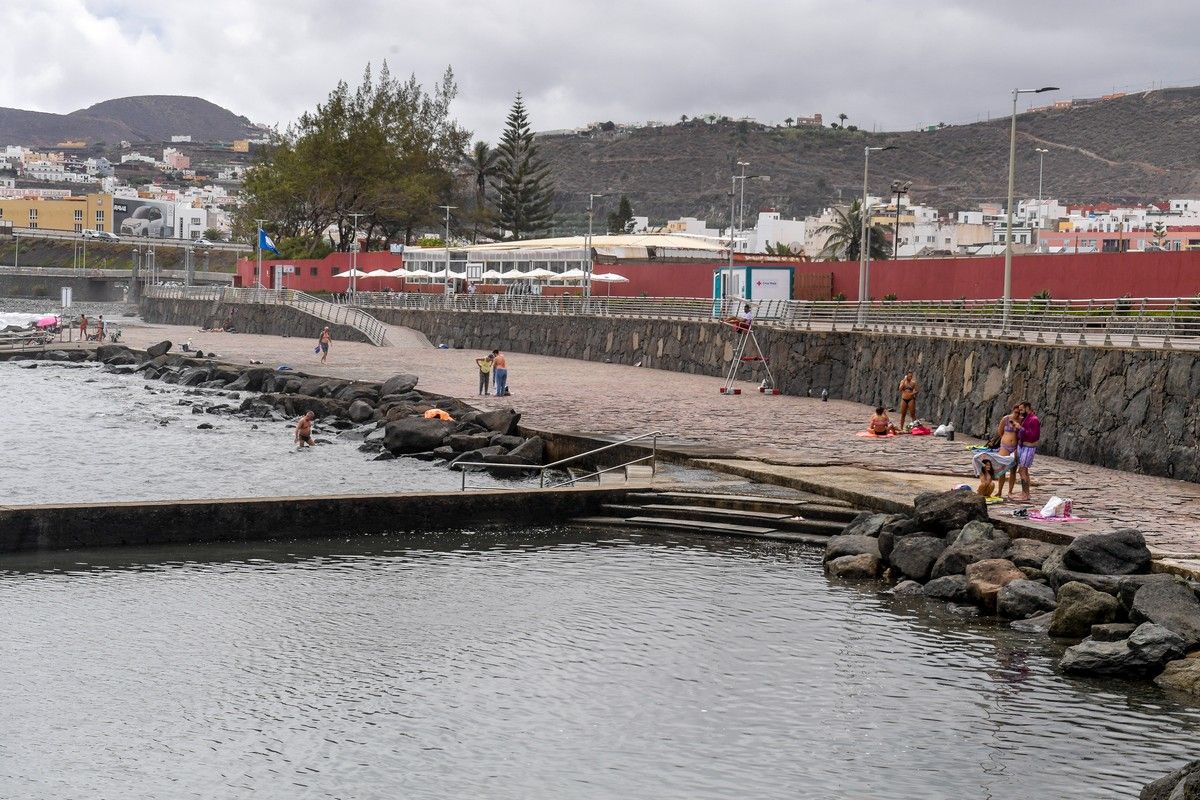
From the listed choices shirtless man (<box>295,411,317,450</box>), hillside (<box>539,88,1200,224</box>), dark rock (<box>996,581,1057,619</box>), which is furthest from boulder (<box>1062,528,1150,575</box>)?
hillside (<box>539,88,1200,224</box>)

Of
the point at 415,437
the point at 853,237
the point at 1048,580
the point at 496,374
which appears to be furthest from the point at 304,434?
the point at 853,237

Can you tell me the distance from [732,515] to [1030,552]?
5.11 metres

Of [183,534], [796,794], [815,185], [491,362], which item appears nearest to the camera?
[796,794]

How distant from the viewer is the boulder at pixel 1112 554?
15.2m

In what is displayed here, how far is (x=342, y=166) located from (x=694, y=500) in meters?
73.3

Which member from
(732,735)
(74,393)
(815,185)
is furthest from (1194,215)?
(732,735)

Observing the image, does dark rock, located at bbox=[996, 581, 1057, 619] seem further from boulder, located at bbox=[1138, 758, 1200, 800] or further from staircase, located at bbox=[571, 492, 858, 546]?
boulder, located at bbox=[1138, 758, 1200, 800]

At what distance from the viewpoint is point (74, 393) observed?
45094 millimetres

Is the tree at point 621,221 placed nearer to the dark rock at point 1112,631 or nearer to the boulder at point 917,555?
the boulder at point 917,555

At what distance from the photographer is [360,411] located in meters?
36.0

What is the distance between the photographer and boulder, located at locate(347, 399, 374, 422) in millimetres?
35750

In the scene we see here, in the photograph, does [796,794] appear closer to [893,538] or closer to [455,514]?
[893,538]

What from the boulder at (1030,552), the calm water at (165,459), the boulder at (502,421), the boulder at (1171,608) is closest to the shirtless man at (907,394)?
the boulder at (502,421)

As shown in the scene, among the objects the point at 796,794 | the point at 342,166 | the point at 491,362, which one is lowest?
the point at 796,794
